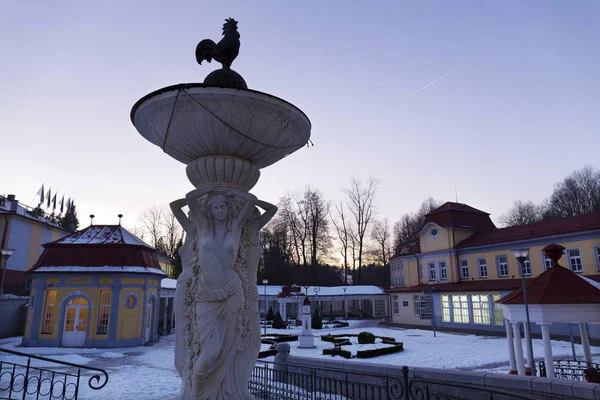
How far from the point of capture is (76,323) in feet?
68.3

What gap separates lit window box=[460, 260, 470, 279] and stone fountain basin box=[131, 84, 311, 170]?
99.0 ft

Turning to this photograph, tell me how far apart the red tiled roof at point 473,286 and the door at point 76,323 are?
24280 millimetres

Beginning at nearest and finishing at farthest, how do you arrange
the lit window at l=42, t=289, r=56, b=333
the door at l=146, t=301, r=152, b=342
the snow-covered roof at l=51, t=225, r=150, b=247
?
1. the lit window at l=42, t=289, r=56, b=333
2. the door at l=146, t=301, r=152, b=342
3. the snow-covered roof at l=51, t=225, r=150, b=247

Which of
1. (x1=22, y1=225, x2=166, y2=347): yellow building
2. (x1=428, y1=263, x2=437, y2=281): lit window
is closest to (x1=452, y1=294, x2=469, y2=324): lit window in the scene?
(x1=428, y1=263, x2=437, y2=281): lit window

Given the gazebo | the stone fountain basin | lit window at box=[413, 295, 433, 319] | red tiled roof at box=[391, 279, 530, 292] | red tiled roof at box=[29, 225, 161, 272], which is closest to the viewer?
the stone fountain basin

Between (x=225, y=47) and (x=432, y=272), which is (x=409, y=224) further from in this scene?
(x=225, y=47)

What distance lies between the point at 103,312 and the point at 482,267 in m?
26.6

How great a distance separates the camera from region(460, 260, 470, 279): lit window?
3116 cm

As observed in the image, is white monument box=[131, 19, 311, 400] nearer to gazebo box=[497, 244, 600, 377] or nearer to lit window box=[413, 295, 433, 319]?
gazebo box=[497, 244, 600, 377]

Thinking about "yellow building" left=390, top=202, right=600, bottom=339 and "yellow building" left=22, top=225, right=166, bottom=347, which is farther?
"yellow building" left=390, top=202, right=600, bottom=339

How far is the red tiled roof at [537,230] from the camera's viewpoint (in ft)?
82.1

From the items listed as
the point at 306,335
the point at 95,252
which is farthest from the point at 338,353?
the point at 95,252

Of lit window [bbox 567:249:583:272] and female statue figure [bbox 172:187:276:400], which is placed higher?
lit window [bbox 567:249:583:272]

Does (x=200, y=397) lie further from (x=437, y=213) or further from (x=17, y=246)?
(x=17, y=246)
